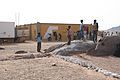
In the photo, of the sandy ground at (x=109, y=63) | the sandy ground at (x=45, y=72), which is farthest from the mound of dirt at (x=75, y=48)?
the sandy ground at (x=45, y=72)

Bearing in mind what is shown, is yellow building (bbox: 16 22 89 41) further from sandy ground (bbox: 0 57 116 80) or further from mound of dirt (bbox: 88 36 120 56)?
sandy ground (bbox: 0 57 116 80)

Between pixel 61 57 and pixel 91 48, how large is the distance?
144 inches

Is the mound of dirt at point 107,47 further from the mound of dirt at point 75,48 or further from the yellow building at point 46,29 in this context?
the yellow building at point 46,29

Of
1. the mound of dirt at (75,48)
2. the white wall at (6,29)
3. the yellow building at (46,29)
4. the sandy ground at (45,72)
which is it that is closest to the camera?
the sandy ground at (45,72)

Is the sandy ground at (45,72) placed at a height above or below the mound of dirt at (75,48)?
below

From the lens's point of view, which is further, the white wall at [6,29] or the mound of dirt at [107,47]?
the white wall at [6,29]

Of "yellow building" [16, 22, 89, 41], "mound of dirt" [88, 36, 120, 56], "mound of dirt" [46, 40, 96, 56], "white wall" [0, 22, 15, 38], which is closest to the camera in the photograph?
"mound of dirt" [46, 40, 96, 56]

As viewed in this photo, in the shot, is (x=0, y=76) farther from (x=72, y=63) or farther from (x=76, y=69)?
(x=72, y=63)

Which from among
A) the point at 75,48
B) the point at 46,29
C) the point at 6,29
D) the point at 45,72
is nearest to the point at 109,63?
the point at 75,48

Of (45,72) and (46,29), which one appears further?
(46,29)

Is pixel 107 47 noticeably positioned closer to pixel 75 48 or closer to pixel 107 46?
pixel 107 46

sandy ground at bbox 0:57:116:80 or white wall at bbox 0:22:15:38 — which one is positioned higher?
white wall at bbox 0:22:15:38

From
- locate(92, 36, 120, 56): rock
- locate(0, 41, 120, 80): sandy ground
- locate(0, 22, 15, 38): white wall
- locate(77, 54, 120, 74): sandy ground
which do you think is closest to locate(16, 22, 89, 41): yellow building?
locate(0, 22, 15, 38): white wall

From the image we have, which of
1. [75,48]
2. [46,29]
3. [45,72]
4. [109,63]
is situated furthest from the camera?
[46,29]
